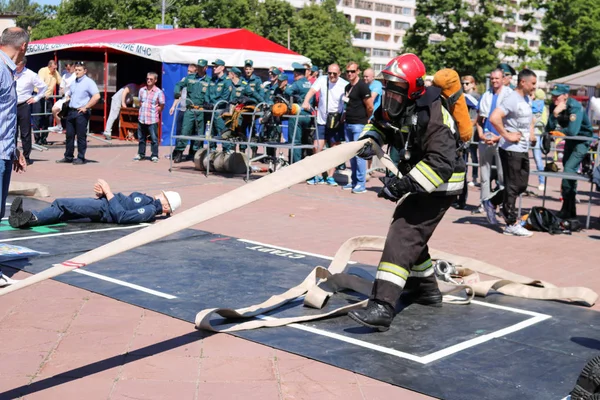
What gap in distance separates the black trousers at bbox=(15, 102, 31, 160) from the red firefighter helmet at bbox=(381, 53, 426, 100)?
9185mm

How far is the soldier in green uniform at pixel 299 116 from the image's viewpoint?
14.7m

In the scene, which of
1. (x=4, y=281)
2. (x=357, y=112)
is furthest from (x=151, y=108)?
(x=4, y=281)

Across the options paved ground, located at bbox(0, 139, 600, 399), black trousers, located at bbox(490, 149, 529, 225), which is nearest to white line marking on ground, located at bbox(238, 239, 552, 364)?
paved ground, located at bbox(0, 139, 600, 399)

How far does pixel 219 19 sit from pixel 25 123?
1843 inches

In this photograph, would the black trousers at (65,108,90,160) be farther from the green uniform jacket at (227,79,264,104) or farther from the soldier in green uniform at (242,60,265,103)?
the soldier in green uniform at (242,60,265,103)

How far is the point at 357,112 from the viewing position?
13.4 m

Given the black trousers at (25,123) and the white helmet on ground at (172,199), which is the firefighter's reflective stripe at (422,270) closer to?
the white helmet on ground at (172,199)

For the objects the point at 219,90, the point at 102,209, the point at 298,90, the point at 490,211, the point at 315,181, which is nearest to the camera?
the point at 102,209

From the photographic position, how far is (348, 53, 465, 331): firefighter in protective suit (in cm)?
562

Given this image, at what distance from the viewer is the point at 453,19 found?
6297 cm

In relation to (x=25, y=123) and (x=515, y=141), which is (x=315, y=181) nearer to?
(x=515, y=141)

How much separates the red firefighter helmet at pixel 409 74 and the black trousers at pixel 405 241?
765mm

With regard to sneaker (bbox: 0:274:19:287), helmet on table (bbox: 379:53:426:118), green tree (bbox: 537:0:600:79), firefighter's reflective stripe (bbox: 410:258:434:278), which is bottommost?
sneaker (bbox: 0:274:19:287)

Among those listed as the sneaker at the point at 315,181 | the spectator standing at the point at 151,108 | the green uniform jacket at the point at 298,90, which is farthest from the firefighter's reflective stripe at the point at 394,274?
the spectator standing at the point at 151,108
